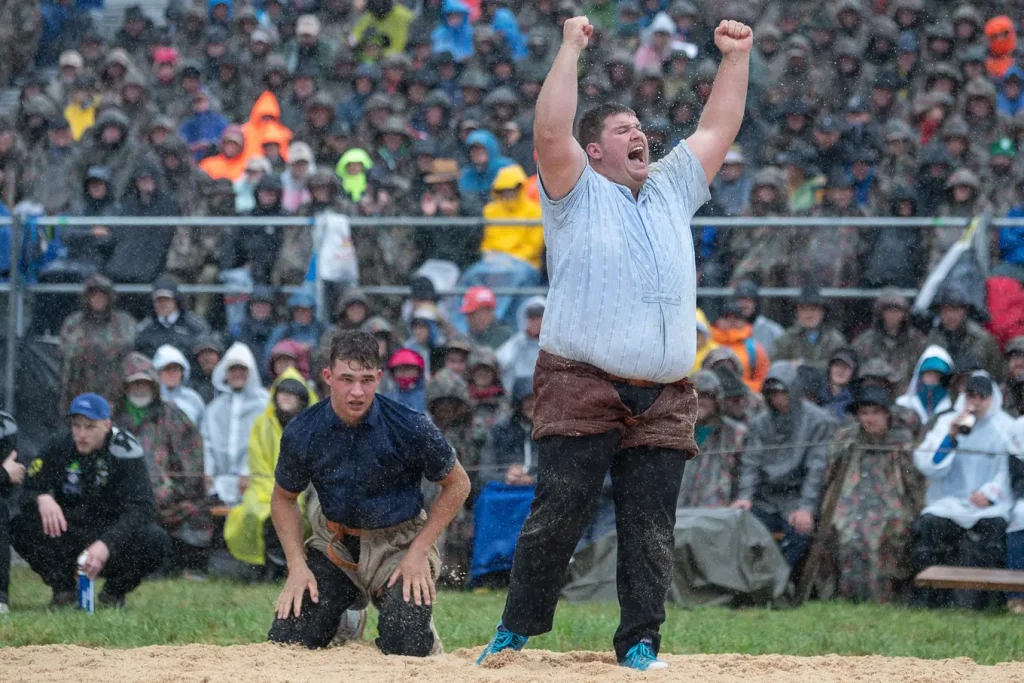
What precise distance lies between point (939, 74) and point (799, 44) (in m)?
1.29

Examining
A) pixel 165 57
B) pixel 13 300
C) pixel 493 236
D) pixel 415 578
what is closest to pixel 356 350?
pixel 415 578

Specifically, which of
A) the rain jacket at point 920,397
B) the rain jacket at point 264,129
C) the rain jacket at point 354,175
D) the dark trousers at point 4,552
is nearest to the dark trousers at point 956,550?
the rain jacket at point 920,397

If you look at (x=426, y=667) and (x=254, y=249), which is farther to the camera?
(x=254, y=249)

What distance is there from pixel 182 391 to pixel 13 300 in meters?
1.53

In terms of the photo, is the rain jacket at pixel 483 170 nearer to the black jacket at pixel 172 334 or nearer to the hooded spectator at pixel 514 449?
the black jacket at pixel 172 334

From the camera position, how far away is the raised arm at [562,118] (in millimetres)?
5242

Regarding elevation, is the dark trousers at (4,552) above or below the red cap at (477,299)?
below

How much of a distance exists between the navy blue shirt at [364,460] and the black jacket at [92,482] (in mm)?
2266

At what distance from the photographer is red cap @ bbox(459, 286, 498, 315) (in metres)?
10.9

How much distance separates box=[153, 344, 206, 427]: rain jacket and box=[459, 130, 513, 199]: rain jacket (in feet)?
9.24

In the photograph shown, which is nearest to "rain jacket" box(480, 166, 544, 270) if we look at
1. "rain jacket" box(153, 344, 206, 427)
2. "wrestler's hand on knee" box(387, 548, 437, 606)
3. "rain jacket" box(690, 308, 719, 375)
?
"rain jacket" box(690, 308, 719, 375)

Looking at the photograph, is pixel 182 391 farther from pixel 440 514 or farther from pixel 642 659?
pixel 642 659

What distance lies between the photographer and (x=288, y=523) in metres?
6.50

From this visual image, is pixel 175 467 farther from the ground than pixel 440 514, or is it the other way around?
pixel 440 514
